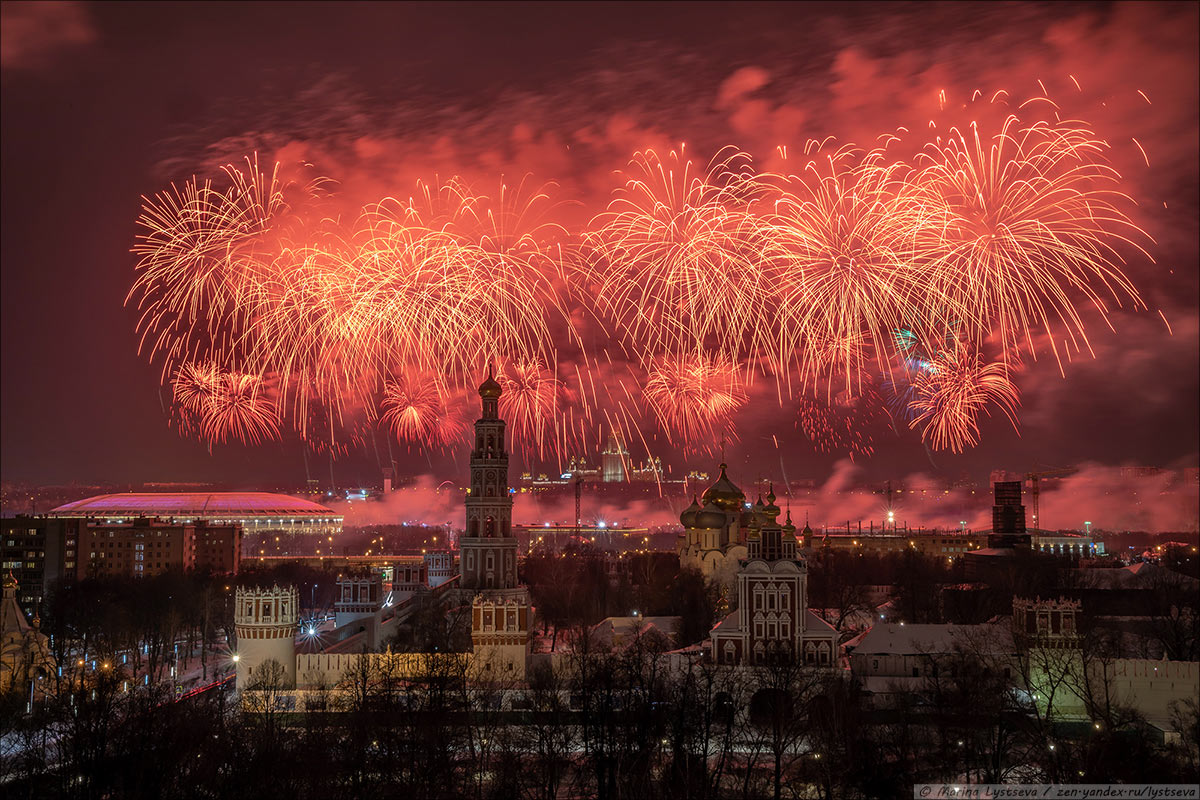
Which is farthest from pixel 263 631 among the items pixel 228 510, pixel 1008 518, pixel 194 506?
pixel 228 510

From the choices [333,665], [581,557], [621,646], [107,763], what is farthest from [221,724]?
[581,557]

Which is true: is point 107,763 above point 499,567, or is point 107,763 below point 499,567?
below

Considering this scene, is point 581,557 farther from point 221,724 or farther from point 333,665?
point 221,724

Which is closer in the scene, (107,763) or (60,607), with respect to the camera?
(107,763)

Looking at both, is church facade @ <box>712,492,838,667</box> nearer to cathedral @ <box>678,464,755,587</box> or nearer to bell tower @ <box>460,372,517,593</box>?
bell tower @ <box>460,372,517,593</box>

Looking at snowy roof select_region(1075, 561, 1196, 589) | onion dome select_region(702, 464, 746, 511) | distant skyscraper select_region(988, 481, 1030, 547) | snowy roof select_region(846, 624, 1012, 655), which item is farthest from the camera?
distant skyscraper select_region(988, 481, 1030, 547)

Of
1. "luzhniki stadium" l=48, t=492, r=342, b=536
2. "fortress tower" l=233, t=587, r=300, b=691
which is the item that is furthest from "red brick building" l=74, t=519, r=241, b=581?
"fortress tower" l=233, t=587, r=300, b=691

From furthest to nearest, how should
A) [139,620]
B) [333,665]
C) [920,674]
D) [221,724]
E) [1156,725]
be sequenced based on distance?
[139,620]
[920,674]
[333,665]
[1156,725]
[221,724]

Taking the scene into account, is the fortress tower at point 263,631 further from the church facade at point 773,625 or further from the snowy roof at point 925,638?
the snowy roof at point 925,638
